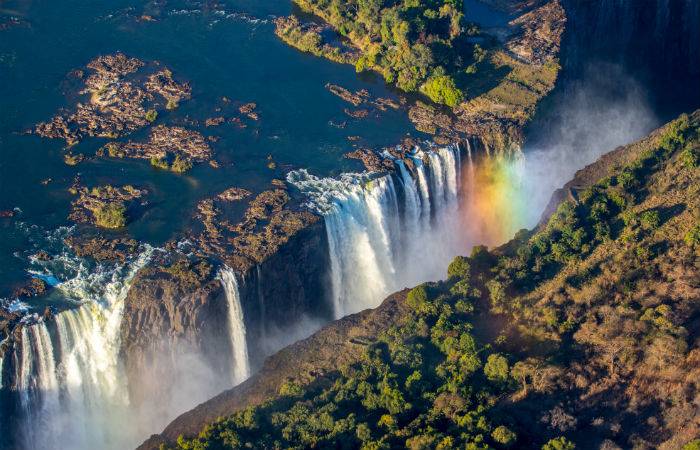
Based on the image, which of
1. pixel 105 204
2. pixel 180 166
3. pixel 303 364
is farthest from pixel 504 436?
pixel 180 166

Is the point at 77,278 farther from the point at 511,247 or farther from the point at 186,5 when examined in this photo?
the point at 186,5

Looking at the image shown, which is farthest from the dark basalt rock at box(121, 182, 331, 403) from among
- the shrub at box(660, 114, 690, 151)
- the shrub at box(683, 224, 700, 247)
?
the shrub at box(660, 114, 690, 151)

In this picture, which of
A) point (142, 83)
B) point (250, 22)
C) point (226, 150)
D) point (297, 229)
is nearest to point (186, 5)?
point (250, 22)

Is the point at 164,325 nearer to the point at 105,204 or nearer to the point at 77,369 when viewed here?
the point at 77,369

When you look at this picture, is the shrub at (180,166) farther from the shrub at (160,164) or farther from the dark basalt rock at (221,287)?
the dark basalt rock at (221,287)

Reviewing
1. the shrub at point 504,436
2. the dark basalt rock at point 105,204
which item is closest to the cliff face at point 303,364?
the shrub at point 504,436

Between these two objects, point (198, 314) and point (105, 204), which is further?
point (105, 204)
